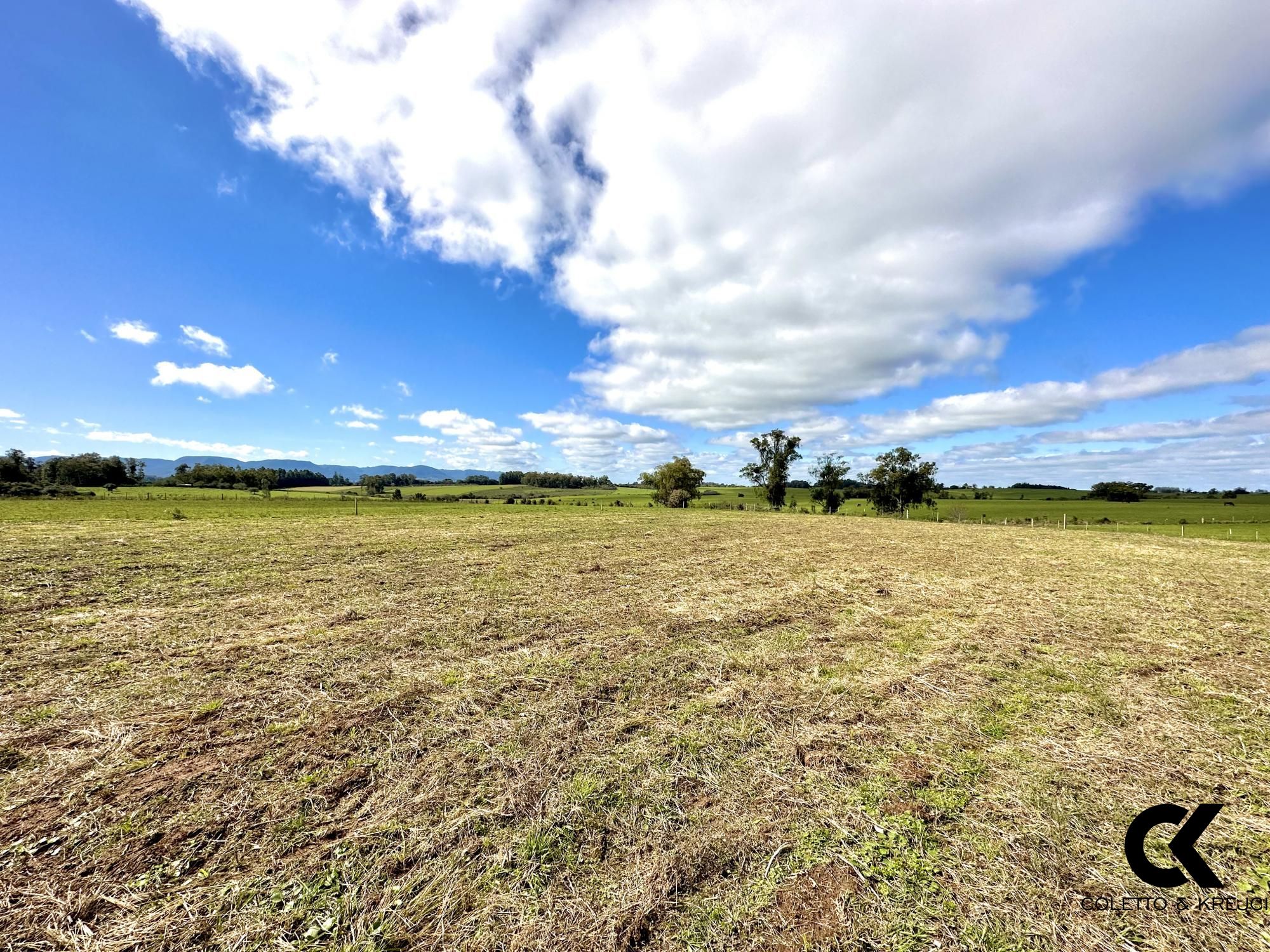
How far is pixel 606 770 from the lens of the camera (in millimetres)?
4000

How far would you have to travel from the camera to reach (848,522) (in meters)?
41.0

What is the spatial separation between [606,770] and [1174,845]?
426 centimetres

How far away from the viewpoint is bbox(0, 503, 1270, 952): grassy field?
8.66 feet

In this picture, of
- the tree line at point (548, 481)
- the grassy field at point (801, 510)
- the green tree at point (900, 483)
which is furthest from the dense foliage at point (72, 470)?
the green tree at point (900, 483)

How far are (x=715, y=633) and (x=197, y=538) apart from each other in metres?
20.6

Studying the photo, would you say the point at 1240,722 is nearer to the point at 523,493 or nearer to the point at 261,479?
the point at 523,493

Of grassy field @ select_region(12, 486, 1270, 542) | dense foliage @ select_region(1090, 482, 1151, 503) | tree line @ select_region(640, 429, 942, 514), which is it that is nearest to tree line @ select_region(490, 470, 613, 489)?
grassy field @ select_region(12, 486, 1270, 542)

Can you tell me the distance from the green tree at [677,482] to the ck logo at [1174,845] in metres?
68.4

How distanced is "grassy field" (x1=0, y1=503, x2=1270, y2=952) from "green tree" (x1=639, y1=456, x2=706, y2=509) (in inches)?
2478

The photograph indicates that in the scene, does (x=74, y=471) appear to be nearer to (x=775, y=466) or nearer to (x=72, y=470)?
(x=72, y=470)

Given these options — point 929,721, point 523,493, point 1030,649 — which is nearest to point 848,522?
point 1030,649

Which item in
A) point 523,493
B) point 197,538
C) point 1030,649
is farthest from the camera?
point 523,493

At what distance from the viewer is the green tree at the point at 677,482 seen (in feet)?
238

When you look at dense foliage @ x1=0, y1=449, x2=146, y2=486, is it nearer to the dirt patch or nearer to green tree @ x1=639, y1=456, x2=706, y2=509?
green tree @ x1=639, y1=456, x2=706, y2=509
